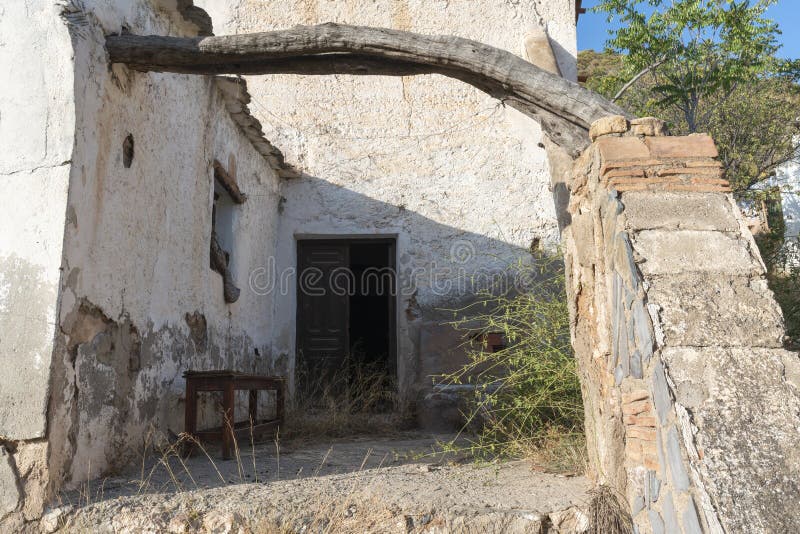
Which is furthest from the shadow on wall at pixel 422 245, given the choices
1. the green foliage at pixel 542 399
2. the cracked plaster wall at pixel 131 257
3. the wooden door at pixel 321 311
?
the green foliage at pixel 542 399

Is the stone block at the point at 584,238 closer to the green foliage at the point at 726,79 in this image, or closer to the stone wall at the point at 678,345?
the stone wall at the point at 678,345

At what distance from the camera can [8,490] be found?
3.01 meters

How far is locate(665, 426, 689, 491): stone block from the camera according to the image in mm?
2307

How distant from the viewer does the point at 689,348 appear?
257 centimetres

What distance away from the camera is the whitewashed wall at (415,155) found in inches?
312

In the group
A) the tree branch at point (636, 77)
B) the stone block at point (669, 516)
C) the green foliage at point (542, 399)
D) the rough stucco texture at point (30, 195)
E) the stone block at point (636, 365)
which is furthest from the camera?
the tree branch at point (636, 77)

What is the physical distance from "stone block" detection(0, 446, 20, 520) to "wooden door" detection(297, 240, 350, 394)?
5159mm

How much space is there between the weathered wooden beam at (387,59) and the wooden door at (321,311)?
451 cm

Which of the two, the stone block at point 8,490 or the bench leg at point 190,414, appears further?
the bench leg at point 190,414

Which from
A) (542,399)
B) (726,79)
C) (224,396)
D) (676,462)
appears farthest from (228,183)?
(726,79)

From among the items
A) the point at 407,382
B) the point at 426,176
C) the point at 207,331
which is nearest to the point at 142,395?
the point at 207,331

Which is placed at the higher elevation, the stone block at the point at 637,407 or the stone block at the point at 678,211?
the stone block at the point at 678,211

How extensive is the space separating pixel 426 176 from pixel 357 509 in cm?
553

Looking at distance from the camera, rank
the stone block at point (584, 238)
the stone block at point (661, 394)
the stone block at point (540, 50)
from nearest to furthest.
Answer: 1. the stone block at point (661, 394)
2. the stone block at point (584, 238)
3. the stone block at point (540, 50)
